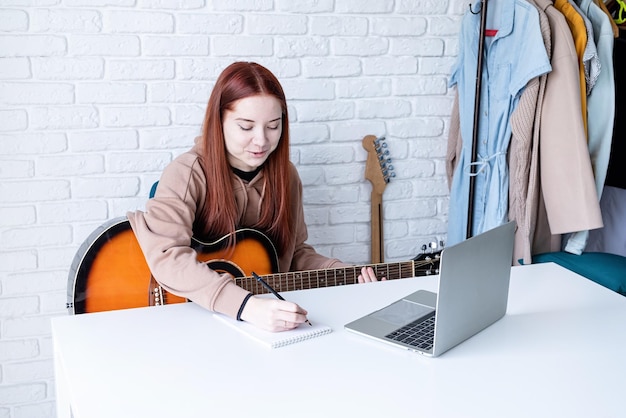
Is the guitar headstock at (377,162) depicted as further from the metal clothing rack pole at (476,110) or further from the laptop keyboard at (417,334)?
the laptop keyboard at (417,334)

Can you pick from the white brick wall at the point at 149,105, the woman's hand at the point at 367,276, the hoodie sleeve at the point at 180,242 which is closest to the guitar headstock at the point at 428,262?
the woman's hand at the point at 367,276

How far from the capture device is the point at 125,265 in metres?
2.14

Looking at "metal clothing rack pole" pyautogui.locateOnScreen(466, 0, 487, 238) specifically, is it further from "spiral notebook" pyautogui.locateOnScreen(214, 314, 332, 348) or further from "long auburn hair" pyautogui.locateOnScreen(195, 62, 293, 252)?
"spiral notebook" pyautogui.locateOnScreen(214, 314, 332, 348)

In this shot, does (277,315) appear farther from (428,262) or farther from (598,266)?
(598,266)

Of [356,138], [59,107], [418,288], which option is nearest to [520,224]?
[356,138]

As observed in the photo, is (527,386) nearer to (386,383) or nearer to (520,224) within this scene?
(386,383)

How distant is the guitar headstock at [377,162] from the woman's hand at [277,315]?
1.35 metres

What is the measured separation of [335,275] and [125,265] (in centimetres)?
62

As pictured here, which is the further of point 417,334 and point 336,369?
point 417,334

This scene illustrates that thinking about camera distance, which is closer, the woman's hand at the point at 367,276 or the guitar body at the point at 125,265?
the woman's hand at the point at 367,276

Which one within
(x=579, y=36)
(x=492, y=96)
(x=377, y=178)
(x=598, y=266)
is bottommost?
(x=598, y=266)

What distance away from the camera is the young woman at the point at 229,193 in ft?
6.01

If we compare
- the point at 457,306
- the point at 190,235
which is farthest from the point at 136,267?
the point at 457,306

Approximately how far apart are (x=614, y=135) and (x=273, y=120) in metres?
1.37
